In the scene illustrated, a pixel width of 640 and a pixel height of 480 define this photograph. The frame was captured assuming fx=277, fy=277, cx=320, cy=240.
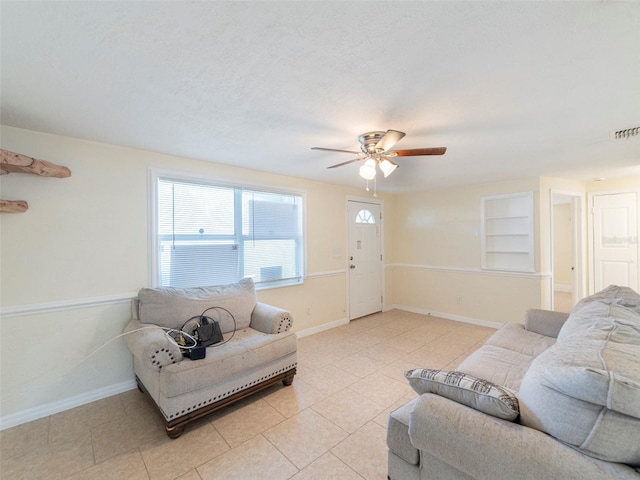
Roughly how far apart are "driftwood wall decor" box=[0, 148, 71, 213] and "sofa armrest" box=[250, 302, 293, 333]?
2075 millimetres

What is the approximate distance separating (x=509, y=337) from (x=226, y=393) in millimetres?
2496

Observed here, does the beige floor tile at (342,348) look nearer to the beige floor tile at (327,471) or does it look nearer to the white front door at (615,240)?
the beige floor tile at (327,471)

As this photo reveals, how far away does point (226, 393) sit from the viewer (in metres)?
2.19

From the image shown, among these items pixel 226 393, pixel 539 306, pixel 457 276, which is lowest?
pixel 226 393

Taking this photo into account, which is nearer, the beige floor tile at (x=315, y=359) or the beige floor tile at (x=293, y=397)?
the beige floor tile at (x=293, y=397)

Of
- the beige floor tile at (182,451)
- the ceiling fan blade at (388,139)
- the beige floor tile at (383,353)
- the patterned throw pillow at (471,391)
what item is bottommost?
the beige floor tile at (182,451)

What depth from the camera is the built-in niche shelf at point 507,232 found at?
4.14m

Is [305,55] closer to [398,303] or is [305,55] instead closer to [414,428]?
[414,428]

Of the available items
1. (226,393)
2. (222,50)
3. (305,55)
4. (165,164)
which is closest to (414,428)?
(226,393)

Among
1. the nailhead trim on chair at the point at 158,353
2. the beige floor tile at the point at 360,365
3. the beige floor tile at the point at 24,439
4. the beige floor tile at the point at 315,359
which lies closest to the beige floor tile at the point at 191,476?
the nailhead trim on chair at the point at 158,353

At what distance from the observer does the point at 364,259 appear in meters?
5.01

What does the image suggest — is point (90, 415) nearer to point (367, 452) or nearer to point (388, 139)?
point (367, 452)

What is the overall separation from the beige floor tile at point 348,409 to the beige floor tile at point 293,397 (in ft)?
0.33

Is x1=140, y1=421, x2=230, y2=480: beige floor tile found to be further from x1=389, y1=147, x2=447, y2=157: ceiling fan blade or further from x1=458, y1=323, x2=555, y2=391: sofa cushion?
x1=389, y1=147, x2=447, y2=157: ceiling fan blade
